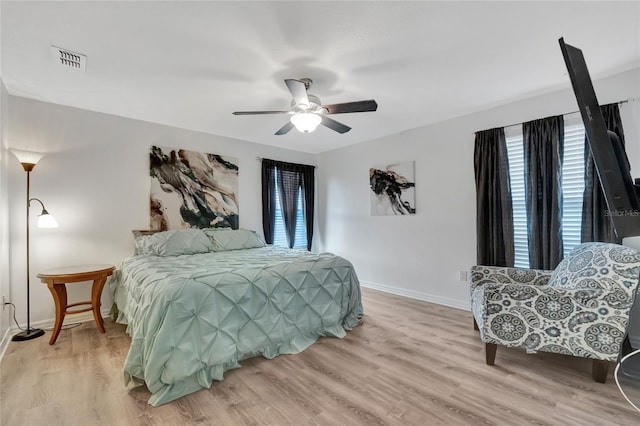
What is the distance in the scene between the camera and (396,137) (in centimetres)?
432

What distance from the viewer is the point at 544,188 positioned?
2920 millimetres

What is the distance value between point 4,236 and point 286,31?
3200mm

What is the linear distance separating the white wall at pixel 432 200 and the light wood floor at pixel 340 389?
130 centimetres

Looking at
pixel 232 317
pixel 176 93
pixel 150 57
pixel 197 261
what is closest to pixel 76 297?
pixel 197 261

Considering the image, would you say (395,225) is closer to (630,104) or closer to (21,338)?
(630,104)

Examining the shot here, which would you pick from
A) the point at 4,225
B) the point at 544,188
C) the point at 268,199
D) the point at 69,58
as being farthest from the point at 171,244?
the point at 544,188

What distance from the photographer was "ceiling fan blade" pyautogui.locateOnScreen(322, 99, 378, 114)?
2418 millimetres

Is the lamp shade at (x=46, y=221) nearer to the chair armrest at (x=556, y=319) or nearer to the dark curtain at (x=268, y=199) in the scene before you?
the dark curtain at (x=268, y=199)

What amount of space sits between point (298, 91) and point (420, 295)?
3154 mm

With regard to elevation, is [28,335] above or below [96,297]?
below

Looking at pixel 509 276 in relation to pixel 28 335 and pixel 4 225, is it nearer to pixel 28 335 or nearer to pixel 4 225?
pixel 28 335

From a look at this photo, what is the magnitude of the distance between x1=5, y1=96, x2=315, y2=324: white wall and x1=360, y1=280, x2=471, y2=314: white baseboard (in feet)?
11.2

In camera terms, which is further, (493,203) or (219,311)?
(493,203)

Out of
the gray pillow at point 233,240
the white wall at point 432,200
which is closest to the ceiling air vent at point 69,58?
the gray pillow at point 233,240
